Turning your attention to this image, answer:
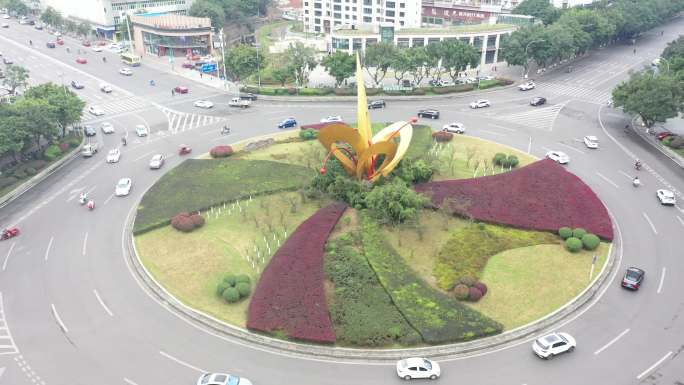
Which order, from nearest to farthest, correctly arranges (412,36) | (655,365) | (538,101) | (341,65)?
(655,365) < (538,101) < (341,65) < (412,36)

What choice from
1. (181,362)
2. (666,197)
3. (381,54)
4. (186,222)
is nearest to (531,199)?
(666,197)

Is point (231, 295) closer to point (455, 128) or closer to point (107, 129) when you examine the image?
point (455, 128)

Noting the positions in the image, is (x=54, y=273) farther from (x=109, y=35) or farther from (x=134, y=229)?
(x=109, y=35)

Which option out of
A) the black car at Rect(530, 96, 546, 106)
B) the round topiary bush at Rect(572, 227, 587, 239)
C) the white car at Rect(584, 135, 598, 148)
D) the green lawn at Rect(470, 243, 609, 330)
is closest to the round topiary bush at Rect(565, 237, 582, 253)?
the green lawn at Rect(470, 243, 609, 330)

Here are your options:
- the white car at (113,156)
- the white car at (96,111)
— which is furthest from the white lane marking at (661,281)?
the white car at (96,111)

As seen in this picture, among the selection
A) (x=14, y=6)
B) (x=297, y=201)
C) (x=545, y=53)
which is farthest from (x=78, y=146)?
(x=14, y=6)

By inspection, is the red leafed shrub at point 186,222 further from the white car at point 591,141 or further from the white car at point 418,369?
the white car at point 591,141
